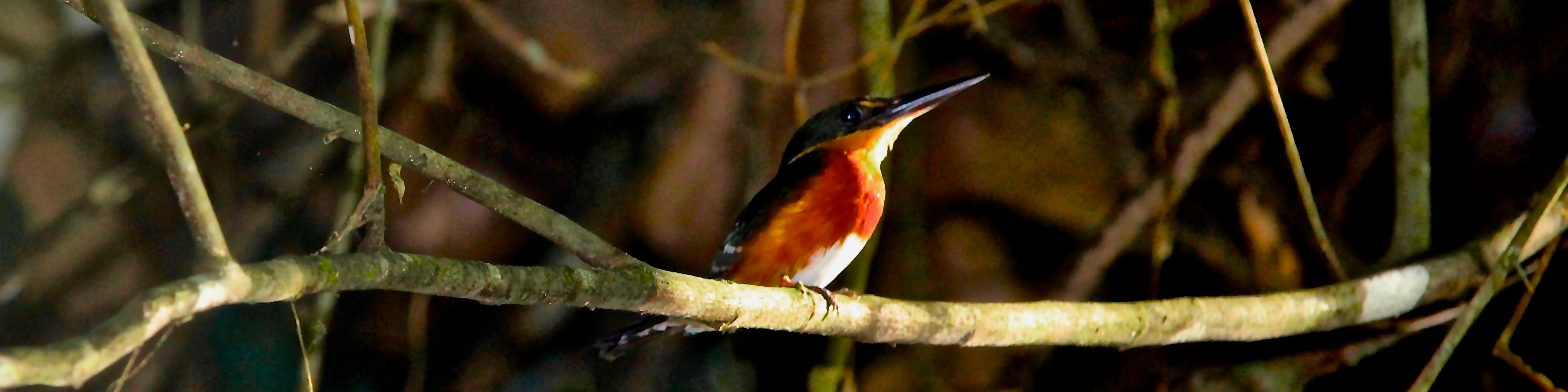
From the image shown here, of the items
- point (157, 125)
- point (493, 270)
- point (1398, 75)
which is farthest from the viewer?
point (1398, 75)

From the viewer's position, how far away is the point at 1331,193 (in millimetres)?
2018

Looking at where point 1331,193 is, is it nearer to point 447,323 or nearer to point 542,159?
point 542,159

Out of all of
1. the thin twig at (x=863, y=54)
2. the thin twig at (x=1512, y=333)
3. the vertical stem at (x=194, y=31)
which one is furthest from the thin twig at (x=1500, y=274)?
the vertical stem at (x=194, y=31)

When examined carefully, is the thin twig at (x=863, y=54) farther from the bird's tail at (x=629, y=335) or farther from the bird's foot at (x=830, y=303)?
the bird's foot at (x=830, y=303)

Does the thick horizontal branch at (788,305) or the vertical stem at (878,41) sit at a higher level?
the vertical stem at (878,41)

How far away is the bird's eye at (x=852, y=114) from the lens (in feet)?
5.39

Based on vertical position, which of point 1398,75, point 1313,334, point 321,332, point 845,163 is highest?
point 321,332

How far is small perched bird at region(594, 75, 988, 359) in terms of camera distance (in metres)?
1.56

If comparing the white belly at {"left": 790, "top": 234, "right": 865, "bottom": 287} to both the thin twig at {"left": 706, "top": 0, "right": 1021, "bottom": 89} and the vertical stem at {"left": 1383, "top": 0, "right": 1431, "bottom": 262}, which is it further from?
the vertical stem at {"left": 1383, "top": 0, "right": 1431, "bottom": 262}

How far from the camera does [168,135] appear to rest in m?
0.60

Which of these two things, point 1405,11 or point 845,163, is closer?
point 845,163

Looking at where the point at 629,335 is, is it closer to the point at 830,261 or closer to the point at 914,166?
the point at 830,261

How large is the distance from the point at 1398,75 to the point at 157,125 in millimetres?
1979

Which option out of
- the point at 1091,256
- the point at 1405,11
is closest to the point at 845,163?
the point at 1091,256
